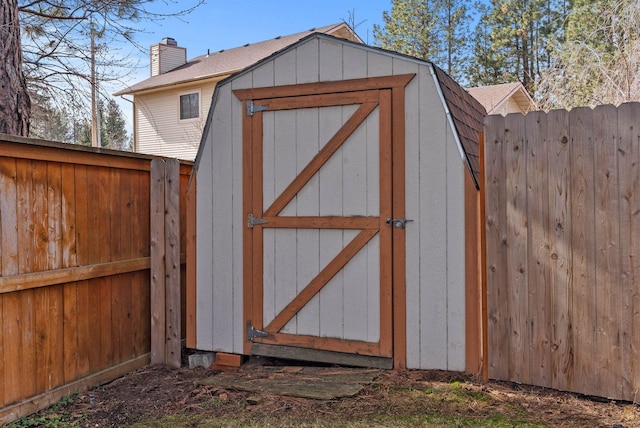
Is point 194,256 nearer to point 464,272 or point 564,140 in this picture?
point 464,272

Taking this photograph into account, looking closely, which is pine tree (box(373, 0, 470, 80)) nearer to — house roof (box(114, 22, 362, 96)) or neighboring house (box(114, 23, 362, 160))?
house roof (box(114, 22, 362, 96))

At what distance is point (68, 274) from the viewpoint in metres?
3.72

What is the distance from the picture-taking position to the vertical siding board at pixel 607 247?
10.2 feet

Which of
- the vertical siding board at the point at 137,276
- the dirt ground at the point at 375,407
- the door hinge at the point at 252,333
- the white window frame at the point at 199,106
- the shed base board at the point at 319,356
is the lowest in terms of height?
the dirt ground at the point at 375,407

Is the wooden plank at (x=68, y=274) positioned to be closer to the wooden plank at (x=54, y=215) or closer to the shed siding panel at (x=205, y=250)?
the wooden plank at (x=54, y=215)

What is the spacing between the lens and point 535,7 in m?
19.8

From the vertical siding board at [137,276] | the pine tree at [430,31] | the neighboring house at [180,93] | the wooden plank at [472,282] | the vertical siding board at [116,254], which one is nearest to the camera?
the wooden plank at [472,282]

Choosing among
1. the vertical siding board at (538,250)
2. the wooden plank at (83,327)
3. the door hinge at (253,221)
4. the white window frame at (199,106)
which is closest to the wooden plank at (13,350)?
the wooden plank at (83,327)

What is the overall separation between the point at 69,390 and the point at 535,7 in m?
20.8

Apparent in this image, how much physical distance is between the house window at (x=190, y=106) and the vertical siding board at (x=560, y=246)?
1403 centimetres

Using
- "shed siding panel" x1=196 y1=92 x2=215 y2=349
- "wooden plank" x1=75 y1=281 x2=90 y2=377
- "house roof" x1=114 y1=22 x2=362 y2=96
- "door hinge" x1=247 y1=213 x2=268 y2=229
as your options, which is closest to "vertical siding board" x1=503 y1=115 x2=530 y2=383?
"door hinge" x1=247 y1=213 x2=268 y2=229

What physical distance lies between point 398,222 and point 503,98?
11.6 meters

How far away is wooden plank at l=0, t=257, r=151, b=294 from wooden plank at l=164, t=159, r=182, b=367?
239 mm

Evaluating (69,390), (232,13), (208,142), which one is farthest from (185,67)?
(69,390)
